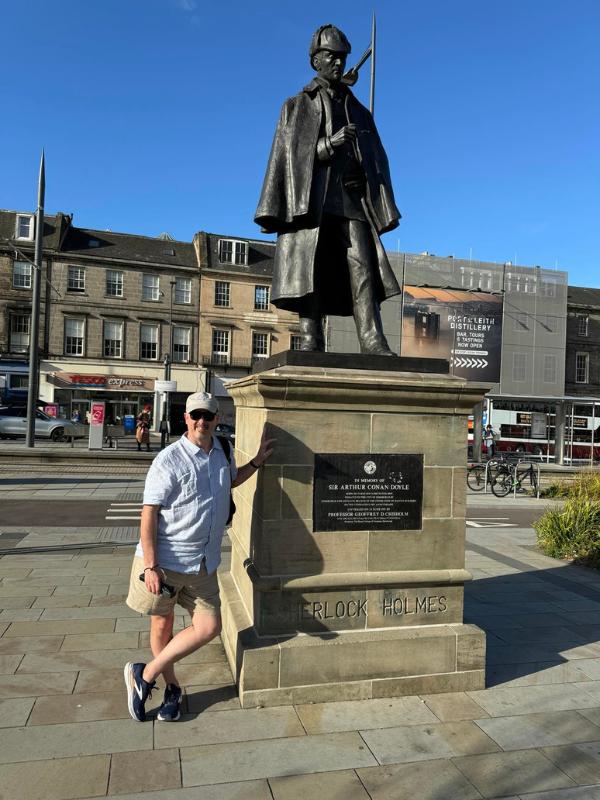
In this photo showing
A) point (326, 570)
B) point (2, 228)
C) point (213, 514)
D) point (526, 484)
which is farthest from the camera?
point (2, 228)

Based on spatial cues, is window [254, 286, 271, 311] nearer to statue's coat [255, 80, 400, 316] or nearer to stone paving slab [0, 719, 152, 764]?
statue's coat [255, 80, 400, 316]

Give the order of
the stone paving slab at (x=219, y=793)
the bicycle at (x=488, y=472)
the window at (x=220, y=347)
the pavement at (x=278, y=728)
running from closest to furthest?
the stone paving slab at (x=219, y=793)
the pavement at (x=278, y=728)
the bicycle at (x=488, y=472)
the window at (x=220, y=347)

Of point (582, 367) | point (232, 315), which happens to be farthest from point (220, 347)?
point (582, 367)

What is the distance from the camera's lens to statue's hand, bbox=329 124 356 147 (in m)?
4.15

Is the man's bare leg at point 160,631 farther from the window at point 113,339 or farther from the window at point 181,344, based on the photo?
the window at point 181,344

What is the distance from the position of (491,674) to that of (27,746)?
9.62 feet

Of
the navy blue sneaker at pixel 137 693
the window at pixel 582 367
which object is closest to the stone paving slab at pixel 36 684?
the navy blue sneaker at pixel 137 693

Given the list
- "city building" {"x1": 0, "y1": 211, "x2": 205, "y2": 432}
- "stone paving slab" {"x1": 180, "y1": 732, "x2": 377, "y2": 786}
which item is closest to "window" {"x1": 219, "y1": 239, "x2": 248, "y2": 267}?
"city building" {"x1": 0, "y1": 211, "x2": 205, "y2": 432}

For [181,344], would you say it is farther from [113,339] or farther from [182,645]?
[182,645]

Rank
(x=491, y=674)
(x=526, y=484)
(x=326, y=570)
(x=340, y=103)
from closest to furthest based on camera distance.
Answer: (x=326, y=570)
(x=491, y=674)
(x=340, y=103)
(x=526, y=484)

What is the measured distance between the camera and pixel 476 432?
74.9 feet

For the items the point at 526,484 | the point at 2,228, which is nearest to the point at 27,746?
the point at 526,484

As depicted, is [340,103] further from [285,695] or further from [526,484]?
[526,484]

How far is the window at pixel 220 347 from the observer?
42.5 meters
